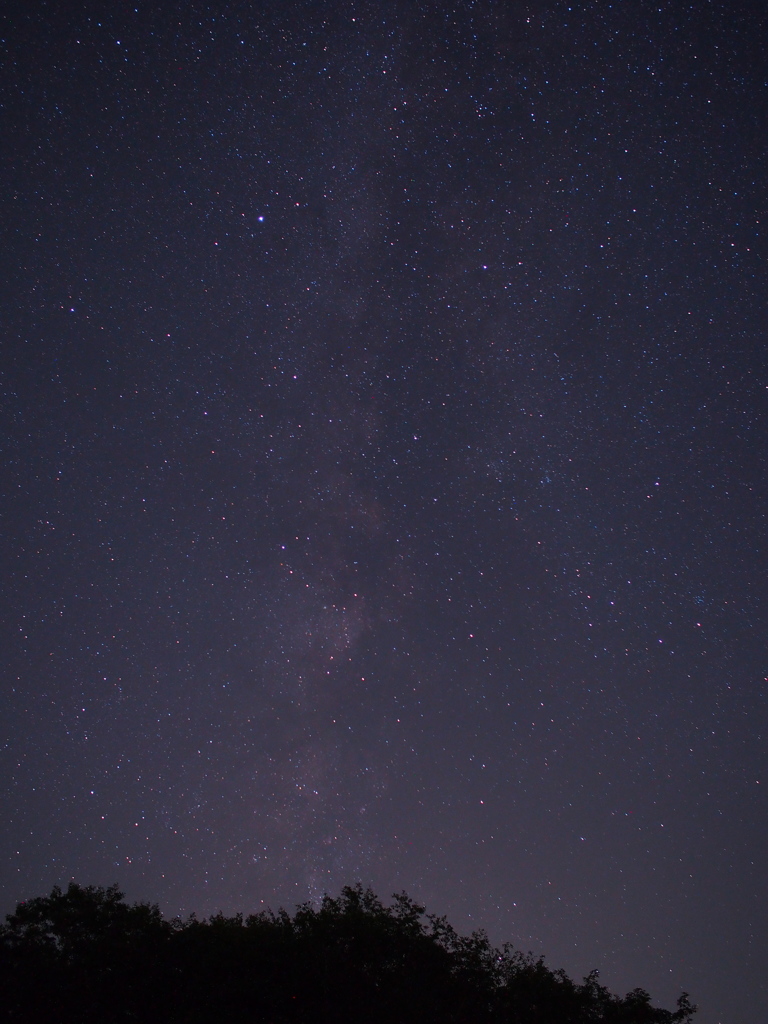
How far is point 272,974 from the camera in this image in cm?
1441

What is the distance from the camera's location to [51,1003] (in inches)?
539

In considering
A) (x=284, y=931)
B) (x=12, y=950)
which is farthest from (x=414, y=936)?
(x=12, y=950)

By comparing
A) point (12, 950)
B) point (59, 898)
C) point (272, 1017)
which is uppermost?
point (59, 898)

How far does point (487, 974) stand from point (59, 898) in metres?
9.16

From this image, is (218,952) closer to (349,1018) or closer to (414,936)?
(349,1018)

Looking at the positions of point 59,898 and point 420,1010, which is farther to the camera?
point 59,898

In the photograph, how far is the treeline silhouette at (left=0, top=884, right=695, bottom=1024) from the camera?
1389 cm

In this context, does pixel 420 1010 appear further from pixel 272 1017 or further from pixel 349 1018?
pixel 272 1017

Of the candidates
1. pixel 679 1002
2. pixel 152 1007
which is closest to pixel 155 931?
pixel 152 1007

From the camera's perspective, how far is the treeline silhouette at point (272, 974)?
1389cm

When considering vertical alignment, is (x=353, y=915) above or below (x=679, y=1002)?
above

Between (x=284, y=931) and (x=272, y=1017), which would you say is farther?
(x=284, y=931)

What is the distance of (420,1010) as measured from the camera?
14023 millimetres

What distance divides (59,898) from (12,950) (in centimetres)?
117
